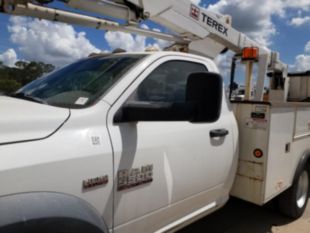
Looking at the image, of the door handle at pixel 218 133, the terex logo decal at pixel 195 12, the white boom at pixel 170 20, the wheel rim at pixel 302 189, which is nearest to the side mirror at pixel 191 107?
the door handle at pixel 218 133

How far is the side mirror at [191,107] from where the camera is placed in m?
2.14

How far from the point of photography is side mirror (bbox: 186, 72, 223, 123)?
2.21 metres

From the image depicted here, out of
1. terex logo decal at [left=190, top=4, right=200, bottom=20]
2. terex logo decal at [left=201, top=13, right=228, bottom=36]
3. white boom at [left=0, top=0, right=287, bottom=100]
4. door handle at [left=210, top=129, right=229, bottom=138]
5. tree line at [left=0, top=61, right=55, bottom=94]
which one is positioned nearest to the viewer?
door handle at [left=210, top=129, right=229, bottom=138]

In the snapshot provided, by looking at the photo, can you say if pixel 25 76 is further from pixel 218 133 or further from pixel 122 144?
pixel 122 144

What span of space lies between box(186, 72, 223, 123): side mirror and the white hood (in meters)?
0.84

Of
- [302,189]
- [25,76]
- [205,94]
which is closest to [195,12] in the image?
[205,94]

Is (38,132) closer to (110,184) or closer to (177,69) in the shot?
(110,184)

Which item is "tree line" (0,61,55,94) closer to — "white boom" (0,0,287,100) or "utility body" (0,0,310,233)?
"white boom" (0,0,287,100)

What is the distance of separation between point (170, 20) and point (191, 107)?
233 cm

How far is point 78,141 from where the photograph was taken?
1.97 meters

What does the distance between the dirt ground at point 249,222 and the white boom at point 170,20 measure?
225 cm

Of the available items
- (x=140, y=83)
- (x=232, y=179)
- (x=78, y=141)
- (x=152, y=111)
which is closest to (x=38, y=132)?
(x=78, y=141)

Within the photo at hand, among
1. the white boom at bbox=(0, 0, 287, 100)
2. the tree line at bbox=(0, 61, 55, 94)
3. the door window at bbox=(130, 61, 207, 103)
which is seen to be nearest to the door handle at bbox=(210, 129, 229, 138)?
the door window at bbox=(130, 61, 207, 103)

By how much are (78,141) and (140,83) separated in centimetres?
73
